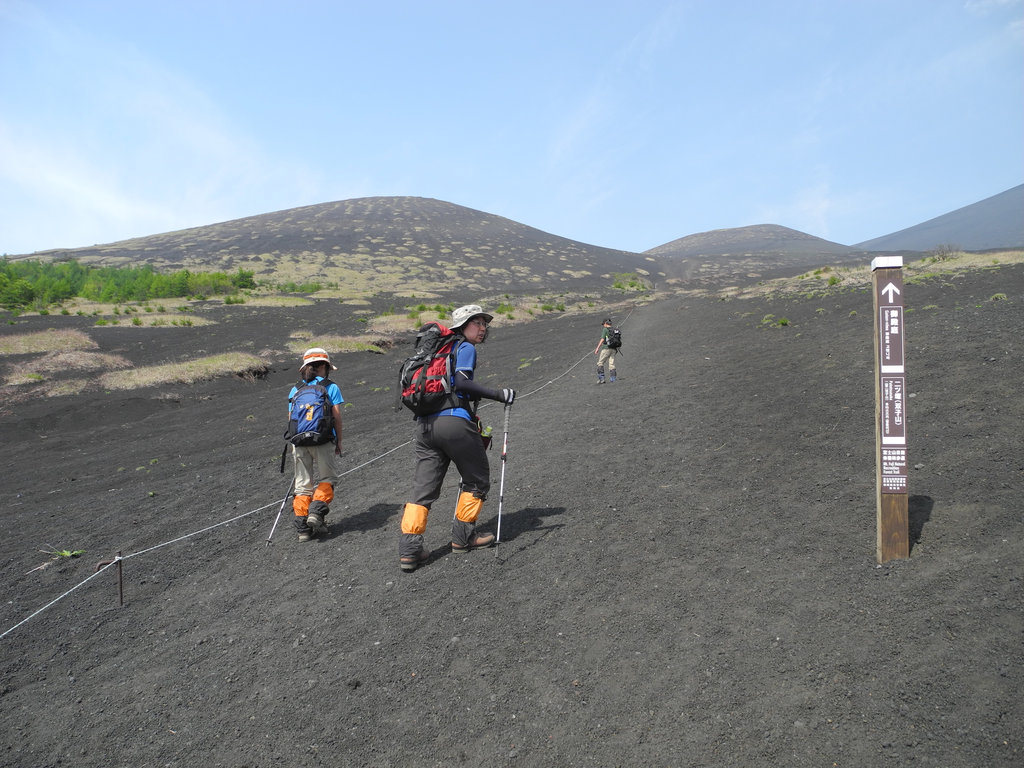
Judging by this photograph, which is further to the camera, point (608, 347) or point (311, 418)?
point (608, 347)

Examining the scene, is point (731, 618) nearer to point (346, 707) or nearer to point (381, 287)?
point (346, 707)

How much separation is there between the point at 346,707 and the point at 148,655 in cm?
217

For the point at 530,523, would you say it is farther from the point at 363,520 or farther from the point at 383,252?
the point at 383,252

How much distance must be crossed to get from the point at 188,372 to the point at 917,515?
2438 centimetres

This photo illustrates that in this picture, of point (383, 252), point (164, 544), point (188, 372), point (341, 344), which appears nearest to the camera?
point (164, 544)

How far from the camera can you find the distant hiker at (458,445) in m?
5.02

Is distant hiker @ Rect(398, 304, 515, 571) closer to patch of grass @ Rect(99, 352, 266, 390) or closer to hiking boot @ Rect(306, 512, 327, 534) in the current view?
hiking boot @ Rect(306, 512, 327, 534)

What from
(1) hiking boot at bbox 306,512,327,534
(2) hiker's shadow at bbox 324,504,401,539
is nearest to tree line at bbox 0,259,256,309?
(2) hiker's shadow at bbox 324,504,401,539

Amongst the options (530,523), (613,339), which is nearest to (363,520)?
(530,523)

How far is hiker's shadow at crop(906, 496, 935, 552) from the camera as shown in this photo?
4.44 meters

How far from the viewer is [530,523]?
610cm

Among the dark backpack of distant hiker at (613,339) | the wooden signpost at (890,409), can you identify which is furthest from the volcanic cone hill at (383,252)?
the wooden signpost at (890,409)

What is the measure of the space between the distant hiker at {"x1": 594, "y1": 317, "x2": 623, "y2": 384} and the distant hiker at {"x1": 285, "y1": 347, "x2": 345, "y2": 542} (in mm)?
8332

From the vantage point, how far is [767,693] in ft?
10.6
